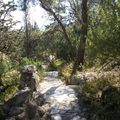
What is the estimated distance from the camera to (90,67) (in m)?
19.3

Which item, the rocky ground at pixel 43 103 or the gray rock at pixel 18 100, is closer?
the rocky ground at pixel 43 103

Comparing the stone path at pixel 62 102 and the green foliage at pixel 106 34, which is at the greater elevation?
the green foliage at pixel 106 34

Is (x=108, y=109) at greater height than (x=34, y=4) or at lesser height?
lesser

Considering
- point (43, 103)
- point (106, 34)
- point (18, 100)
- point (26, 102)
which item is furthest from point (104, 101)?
point (18, 100)

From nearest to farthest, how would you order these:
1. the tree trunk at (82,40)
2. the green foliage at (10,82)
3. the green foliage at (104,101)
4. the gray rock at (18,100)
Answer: the green foliage at (104,101) < the gray rock at (18,100) < the green foliage at (10,82) < the tree trunk at (82,40)

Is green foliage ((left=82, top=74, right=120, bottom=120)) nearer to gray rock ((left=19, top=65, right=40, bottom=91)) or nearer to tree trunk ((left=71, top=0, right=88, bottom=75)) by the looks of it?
gray rock ((left=19, top=65, right=40, bottom=91))

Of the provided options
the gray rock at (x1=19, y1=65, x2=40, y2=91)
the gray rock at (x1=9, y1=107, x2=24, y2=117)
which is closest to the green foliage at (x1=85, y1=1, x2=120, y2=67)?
the gray rock at (x1=9, y1=107, x2=24, y2=117)

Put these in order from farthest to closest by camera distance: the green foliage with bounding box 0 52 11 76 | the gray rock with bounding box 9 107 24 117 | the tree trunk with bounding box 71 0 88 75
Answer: the tree trunk with bounding box 71 0 88 75, the green foliage with bounding box 0 52 11 76, the gray rock with bounding box 9 107 24 117

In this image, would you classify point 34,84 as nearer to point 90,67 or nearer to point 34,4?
point 90,67

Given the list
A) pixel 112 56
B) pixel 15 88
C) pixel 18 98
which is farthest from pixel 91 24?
pixel 15 88

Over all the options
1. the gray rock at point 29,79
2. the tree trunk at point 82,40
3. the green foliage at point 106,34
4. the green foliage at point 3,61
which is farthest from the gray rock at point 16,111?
the tree trunk at point 82,40

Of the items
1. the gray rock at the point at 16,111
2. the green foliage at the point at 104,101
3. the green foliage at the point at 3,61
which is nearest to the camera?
the green foliage at the point at 104,101

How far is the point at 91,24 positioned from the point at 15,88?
705 cm

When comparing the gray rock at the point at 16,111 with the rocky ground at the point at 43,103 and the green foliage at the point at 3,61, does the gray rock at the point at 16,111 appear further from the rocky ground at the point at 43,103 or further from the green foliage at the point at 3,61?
the green foliage at the point at 3,61
